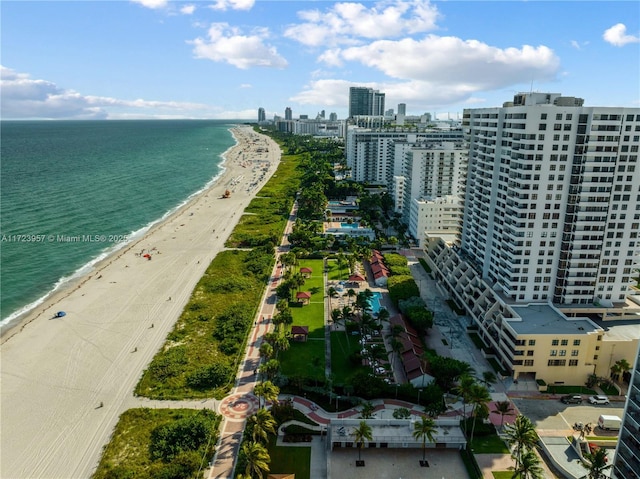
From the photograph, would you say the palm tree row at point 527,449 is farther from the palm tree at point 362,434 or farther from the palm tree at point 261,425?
the palm tree at point 261,425

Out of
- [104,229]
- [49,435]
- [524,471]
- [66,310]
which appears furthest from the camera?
[104,229]

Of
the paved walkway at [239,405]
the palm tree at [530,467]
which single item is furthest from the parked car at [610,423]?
the paved walkway at [239,405]

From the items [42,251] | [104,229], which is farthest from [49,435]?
[104,229]

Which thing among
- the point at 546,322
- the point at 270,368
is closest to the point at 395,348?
the point at 270,368

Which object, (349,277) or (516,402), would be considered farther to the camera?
(349,277)

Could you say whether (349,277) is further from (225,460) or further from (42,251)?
(42,251)

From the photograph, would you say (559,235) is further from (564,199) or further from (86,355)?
(86,355)

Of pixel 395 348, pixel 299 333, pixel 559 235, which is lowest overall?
pixel 299 333
